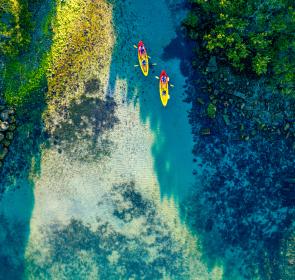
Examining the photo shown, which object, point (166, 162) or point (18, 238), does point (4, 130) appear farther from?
point (166, 162)

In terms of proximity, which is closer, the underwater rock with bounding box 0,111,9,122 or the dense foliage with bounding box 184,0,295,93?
the dense foliage with bounding box 184,0,295,93

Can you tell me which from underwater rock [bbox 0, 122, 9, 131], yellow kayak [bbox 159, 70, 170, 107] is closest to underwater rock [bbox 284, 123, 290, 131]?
yellow kayak [bbox 159, 70, 170, 107]

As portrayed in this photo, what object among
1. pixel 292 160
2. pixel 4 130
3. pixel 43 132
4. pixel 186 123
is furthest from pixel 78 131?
pixel 292 160

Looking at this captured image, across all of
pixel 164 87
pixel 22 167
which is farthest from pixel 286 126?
pixel 22 167

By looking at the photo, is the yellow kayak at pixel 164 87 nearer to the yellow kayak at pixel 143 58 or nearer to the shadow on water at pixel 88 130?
the yellow kayak at pixel 143 58

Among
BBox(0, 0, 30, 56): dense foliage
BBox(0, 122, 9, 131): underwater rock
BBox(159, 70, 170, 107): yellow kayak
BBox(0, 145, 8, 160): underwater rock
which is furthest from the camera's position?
BBox(159, 70, 170, 107): yellow kayak

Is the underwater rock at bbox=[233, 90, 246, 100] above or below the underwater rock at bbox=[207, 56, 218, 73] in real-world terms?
below

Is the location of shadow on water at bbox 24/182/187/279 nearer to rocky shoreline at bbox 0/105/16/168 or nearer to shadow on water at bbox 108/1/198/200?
shadow on water at bbox 108/1/198/200
